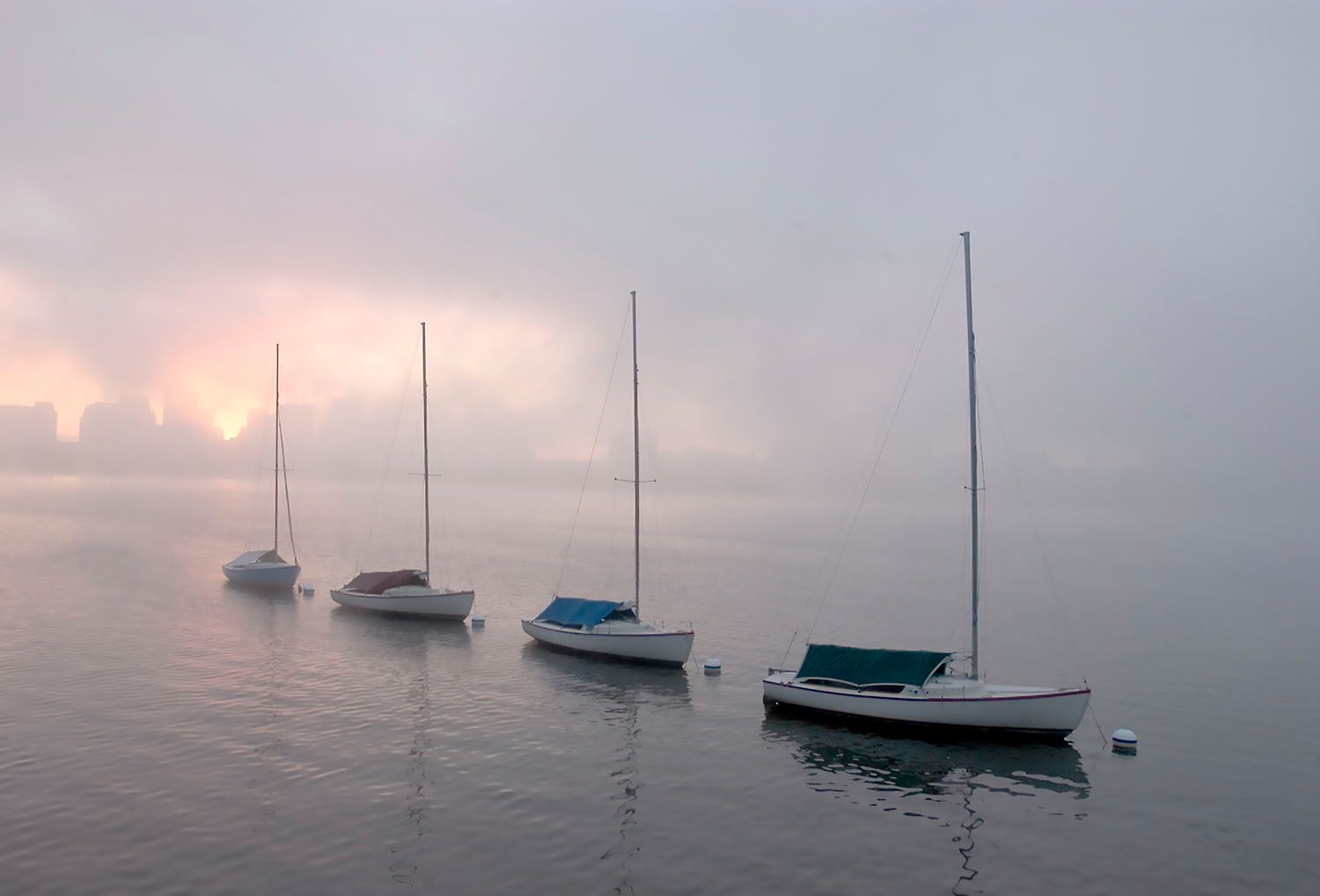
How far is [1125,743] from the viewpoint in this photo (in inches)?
1230

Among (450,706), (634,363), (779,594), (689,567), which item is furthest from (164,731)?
(689,567)

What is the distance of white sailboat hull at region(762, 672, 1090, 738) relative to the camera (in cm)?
3050

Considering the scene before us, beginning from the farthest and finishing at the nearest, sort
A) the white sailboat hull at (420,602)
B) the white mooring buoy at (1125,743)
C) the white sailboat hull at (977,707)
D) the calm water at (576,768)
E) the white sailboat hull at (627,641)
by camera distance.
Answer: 1. the white sailboat hull at (420,602)
2. the white sailboat hull at (627,641)
3. the white mooring buoy at (1125,743)
4. the white sailboat hull at (977,707)
5. the calm water at (576,768)

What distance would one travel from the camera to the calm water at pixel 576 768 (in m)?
19.7

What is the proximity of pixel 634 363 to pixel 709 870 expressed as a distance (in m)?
31.9

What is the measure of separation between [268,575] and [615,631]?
40.0 m

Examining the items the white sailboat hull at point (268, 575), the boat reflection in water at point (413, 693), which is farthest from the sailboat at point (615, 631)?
the white sailboat hull at point (268, 575)

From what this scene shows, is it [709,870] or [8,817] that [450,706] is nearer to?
[8,817]

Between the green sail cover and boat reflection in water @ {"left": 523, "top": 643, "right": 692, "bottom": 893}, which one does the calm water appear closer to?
boat reflection in water @ {"left": 523, "top": 643, "right": 692, "bottom": 893}

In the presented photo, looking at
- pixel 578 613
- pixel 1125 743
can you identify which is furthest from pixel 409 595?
pixel 1125 743

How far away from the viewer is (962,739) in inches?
1227

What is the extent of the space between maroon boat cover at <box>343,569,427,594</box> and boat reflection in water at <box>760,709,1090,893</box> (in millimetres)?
33322

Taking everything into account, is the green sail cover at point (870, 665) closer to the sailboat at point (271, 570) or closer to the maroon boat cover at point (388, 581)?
the maroon boat cover at point (388, 581)

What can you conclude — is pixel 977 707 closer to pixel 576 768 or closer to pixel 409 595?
pixel 576 768
